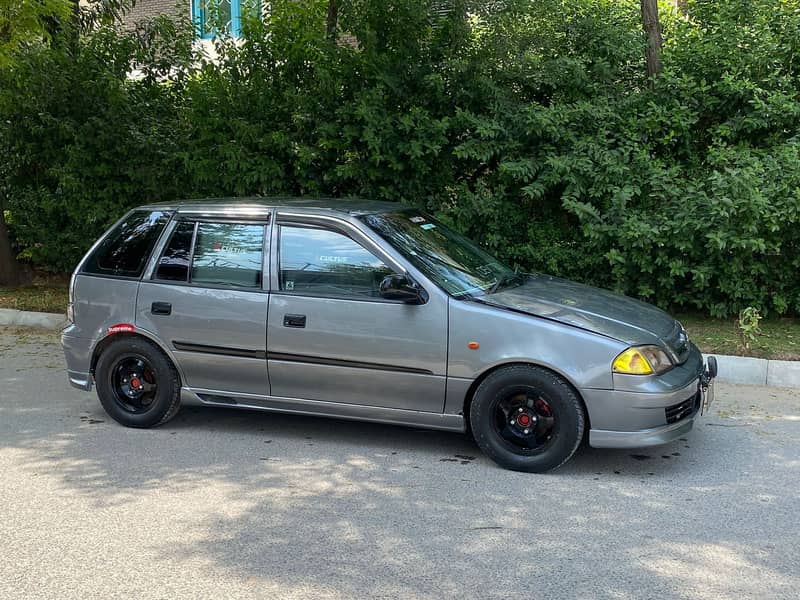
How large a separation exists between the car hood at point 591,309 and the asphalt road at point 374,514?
0.86 m

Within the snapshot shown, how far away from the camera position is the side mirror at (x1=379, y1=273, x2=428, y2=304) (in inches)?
222

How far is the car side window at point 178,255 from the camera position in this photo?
6348mm

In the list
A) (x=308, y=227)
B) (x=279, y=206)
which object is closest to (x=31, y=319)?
(x=279, y=206)

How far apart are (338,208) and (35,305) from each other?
652 centimetres

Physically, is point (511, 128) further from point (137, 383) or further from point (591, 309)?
point (137, 383)

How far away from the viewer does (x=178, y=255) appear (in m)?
6.39

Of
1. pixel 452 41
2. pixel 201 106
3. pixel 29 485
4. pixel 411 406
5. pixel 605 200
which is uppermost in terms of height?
pixel 452 41

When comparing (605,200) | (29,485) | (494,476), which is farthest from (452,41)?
(29,485)

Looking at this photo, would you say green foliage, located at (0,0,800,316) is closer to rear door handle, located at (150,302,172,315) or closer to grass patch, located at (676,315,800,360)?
grass patch, located at (676,315,800,360)

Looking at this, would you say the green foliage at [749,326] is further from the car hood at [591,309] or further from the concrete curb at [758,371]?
the car hood at [591,309]

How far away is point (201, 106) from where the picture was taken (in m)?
10.9

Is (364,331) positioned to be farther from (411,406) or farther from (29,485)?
(29,485)

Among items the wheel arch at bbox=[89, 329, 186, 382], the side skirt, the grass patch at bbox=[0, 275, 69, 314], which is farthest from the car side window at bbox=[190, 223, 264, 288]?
the grass patch at bbox=[0, 275, 69, 314]

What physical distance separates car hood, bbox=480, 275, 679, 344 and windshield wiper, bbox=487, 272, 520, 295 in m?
0.06
